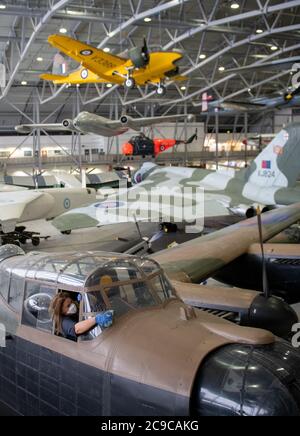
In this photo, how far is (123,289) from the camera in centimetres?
444

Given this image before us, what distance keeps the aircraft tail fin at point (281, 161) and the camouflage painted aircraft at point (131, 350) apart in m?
10.7

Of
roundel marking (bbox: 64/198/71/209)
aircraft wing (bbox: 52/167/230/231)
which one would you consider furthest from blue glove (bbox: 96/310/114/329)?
roundel marking (bbox: 64/198/71/209)

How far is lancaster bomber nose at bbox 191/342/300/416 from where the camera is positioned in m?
3.20

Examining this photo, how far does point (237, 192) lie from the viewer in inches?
696

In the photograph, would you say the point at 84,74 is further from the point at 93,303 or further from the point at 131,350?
the point at 131,350

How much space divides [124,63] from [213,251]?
14030mm

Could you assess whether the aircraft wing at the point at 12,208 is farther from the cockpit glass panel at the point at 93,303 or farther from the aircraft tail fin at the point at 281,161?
the cockpit glass panel at the point at 93,303

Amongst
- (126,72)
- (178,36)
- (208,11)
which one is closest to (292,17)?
(208,11)

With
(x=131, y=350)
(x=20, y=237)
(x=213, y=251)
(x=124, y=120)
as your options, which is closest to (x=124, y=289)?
(x=131, y=350)

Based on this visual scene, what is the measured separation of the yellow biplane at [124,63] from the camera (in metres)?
18.2

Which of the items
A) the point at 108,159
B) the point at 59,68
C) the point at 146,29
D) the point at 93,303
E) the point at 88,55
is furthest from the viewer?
the point at 108,159

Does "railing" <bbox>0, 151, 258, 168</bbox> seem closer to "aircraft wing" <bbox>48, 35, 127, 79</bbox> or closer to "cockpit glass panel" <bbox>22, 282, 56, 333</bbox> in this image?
"aircraft wing" <bbox>48, 35, 127, 79</bbox>

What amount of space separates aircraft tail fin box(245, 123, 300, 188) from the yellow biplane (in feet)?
20.5
